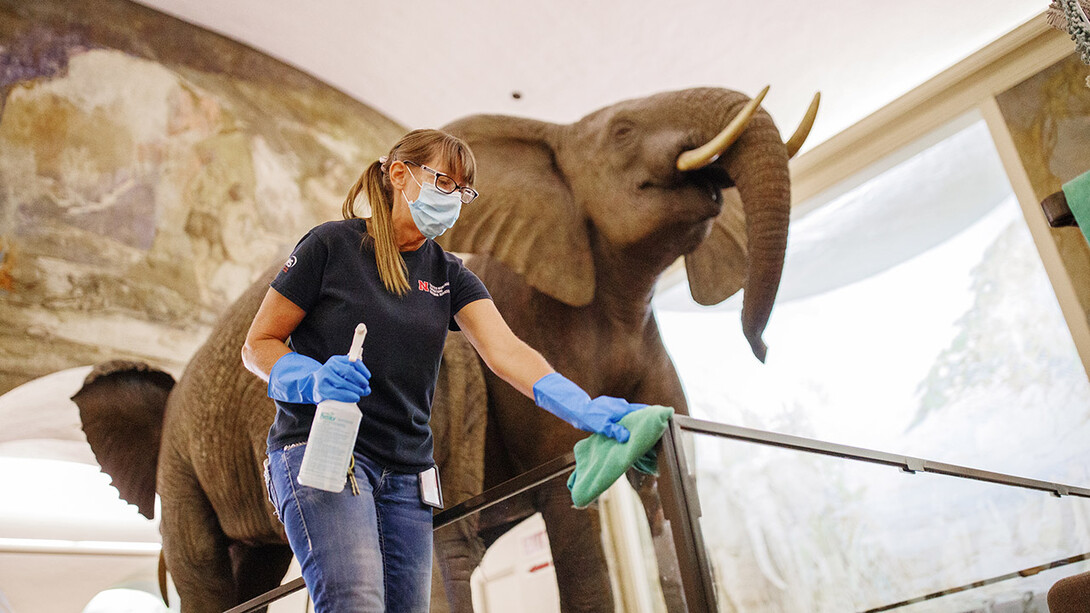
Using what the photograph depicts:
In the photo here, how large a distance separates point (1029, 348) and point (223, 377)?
23.1 feet

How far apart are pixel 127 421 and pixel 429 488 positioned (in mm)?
2875

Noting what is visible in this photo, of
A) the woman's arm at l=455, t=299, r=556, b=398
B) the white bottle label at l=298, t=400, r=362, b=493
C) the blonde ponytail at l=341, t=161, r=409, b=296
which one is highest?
the blonde ponytail at l=341, t=161, r=409, b=296

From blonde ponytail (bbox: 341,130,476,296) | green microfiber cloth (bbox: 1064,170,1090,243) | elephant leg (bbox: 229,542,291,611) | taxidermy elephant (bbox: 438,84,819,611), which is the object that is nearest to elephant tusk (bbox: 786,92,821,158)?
taxidermy elephant (bbox: 438,84,819,611)

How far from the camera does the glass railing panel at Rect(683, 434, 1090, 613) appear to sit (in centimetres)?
168

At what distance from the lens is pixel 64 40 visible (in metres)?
6.95

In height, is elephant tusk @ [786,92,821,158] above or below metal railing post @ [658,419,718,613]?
above

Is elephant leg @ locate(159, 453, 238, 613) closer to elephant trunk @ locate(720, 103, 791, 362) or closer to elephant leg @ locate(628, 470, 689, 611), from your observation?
elephant trunk @ locate(720, 103, 791, 362)

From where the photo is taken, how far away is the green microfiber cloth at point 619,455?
1459mm

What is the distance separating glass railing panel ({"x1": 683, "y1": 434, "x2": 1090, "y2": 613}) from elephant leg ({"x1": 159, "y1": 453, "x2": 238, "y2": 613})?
2.28 m

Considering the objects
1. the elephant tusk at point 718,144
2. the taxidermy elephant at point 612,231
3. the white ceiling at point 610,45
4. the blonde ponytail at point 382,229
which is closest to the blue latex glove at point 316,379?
the blonde ponytail at point 382,229

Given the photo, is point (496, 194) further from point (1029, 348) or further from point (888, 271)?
point (888, 271)

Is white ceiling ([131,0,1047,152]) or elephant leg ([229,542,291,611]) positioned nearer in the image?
elephant leg ([229,542,291,611])

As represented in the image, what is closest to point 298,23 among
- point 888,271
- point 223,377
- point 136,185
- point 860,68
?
point 136,185

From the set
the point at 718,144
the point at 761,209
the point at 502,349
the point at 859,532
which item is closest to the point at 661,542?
the point at 502,349
